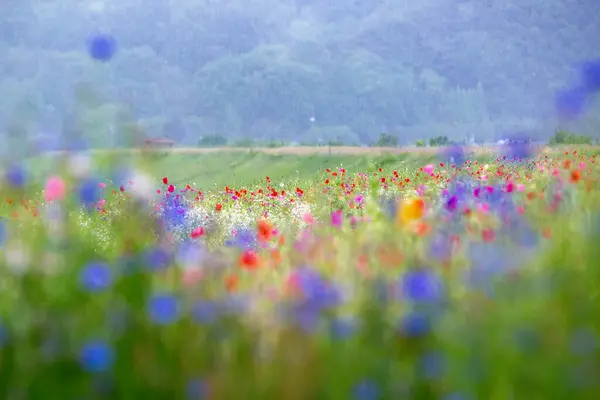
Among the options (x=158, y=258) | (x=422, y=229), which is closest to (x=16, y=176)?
(x=158, y=258)

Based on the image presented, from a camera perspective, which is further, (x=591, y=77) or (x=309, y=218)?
(x=309, y=218)

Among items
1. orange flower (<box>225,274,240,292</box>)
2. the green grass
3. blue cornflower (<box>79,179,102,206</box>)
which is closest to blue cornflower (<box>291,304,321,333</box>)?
orange flower (<box>225,274,240,292</box>)

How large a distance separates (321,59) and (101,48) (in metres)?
16.7

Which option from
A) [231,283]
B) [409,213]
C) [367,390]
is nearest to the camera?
[367,390]

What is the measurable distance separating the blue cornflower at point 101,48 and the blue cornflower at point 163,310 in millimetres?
650

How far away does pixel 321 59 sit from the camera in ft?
59.3

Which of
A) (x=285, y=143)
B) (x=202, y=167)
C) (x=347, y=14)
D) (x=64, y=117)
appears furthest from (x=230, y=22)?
(x=64, y=117)

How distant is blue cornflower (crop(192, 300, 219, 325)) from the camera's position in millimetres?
1392

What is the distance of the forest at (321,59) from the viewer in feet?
42.7

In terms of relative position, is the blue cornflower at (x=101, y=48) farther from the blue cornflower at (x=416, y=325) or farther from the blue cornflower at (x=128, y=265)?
the blue cornflower at (x=416, y=325)

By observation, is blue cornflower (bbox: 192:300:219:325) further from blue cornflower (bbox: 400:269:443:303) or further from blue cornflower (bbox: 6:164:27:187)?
blue cornflower (bbox: 6:164:27:187)

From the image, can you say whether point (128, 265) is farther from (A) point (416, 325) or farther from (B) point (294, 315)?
(A) point (416, 325)

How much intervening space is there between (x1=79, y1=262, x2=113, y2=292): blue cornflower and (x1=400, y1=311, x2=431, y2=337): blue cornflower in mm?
577

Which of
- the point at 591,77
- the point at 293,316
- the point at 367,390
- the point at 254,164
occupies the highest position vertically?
the point at 591,77
